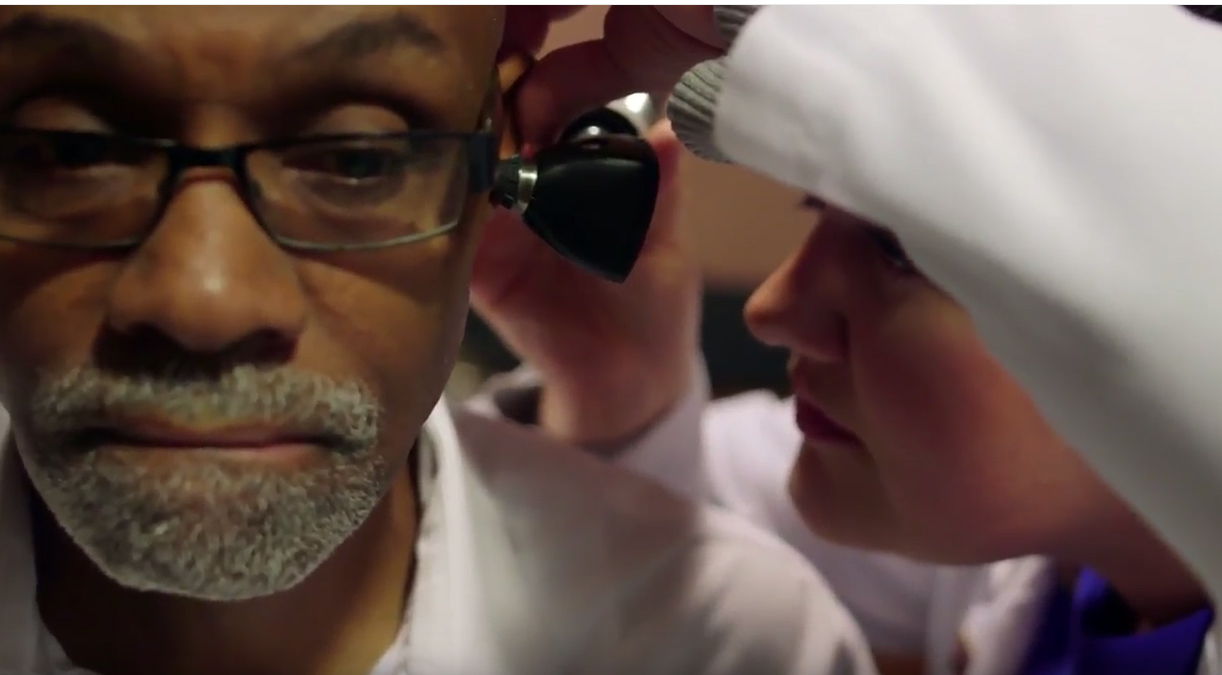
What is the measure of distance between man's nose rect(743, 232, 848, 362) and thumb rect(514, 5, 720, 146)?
13cm

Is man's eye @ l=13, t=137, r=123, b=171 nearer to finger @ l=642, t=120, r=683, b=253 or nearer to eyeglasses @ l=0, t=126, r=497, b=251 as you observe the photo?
eyeglasses @ l=0, t=126, r=497, b=251

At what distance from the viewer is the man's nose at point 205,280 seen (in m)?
0.47

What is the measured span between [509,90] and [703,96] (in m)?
0.22

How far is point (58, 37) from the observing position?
476 millimetres

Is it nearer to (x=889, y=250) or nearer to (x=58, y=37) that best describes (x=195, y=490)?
(x=58, y=37)

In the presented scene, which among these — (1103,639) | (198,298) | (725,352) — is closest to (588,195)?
(198,298)

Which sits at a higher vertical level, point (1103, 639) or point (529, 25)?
point (529, 25)

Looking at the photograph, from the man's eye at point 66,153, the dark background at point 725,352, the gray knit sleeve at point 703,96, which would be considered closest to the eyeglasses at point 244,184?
the man's eye at point 66,153

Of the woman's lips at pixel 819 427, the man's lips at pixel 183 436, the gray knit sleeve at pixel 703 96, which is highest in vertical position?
the gray knit sleeve at pixel 703 96

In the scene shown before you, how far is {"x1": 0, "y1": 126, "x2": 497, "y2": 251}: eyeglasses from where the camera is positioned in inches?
19.4

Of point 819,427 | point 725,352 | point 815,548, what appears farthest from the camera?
point 725,352

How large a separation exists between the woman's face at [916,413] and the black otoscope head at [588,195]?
5.5 inches

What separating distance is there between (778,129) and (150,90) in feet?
0.80

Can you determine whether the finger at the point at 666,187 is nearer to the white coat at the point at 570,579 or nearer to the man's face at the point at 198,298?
the white coat at the point at 570,579
